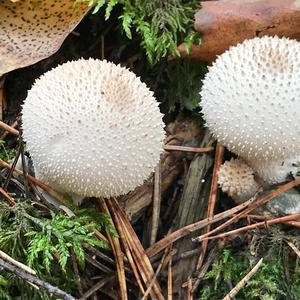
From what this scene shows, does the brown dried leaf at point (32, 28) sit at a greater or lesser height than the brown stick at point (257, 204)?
greater

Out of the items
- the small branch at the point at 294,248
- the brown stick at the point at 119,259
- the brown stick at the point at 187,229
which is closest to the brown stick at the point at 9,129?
the brown stick at the point at 119,259

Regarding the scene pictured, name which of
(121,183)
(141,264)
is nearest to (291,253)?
(141,264)

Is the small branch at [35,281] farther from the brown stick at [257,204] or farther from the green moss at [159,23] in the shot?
the green moss at [159,23]

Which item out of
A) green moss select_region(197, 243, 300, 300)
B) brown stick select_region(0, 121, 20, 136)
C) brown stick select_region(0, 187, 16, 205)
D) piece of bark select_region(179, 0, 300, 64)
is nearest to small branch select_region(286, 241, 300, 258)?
green moss select_region(197, 243, 300, 300)

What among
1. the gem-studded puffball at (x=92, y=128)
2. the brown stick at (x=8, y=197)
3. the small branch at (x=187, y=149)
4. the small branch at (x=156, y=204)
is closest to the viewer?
the gem-studded puffball at (x=92, y=128)

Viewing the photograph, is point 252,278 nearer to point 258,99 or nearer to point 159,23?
point 258,99

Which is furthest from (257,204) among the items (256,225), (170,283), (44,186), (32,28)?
(32,28)

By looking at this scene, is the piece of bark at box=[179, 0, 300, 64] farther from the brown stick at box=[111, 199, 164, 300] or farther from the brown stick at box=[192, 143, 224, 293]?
the brown stick at box=[111, 199, 164, 300]
